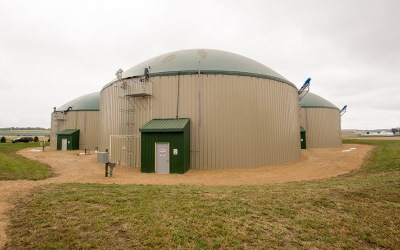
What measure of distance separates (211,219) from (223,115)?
11738 mm

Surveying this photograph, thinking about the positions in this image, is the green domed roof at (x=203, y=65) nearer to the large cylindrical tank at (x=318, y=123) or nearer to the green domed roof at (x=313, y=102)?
the large cylindrical tank at (x=318, y=123)

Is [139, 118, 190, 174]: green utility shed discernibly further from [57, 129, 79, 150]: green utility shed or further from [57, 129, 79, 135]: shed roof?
[57, 129, 79, 135]: shed roof

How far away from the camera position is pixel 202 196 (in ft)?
27.3

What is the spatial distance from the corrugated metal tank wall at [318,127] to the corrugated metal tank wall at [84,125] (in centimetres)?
3472

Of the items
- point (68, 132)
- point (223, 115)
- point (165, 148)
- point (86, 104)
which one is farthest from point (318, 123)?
point (68, 132)

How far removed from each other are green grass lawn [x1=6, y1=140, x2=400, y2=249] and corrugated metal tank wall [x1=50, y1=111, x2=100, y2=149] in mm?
29417

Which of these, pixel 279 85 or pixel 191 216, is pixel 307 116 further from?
pixel 191 216

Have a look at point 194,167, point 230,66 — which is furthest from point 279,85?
point 194,167

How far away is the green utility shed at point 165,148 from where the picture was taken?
15719 mm

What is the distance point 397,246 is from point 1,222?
415 inches

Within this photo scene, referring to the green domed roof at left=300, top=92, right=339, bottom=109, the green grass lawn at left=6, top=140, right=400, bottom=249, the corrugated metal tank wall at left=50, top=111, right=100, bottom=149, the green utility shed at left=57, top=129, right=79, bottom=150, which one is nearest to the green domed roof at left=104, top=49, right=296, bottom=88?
the green grass lawn at left=6, top=140, right=400, bottom=249

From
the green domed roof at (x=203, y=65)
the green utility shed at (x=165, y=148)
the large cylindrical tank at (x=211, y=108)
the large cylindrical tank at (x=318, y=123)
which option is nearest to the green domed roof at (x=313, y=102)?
the large cylindrical tank at (x=318, y=123)

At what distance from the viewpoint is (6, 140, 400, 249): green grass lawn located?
5.18 metres

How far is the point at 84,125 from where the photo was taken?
36750 mm
